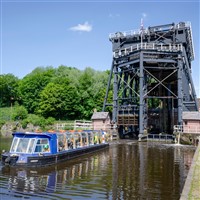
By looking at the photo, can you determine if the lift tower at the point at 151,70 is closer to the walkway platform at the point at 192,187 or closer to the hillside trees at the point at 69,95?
the hillside trees at the point at 69,95

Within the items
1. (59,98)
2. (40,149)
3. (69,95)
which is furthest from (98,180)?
(69,95)

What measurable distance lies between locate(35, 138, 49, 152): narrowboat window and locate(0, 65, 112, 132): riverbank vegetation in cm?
4319

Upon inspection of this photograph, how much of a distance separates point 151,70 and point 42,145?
1297 inches

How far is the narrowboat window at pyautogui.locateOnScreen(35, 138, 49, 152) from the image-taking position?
20894 millimetres

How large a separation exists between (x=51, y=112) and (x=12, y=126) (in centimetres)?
1112

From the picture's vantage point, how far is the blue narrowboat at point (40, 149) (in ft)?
64.0

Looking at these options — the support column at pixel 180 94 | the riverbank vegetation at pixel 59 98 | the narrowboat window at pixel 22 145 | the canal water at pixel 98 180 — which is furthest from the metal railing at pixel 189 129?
the riverbank vegetation at pixel 59 98

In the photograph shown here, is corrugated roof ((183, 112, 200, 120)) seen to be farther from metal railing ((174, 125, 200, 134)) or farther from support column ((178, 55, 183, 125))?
support column ((178, 55, 183, 125))

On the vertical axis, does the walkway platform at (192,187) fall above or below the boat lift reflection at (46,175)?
above

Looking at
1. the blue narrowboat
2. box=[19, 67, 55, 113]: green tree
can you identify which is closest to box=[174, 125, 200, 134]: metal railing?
the blue narrowboat

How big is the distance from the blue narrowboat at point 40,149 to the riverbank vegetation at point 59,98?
40.4 metres

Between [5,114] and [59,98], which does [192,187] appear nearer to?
[59,98]

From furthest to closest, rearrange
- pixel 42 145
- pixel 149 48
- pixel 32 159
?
pixel 149 48 → pixel 42 145 → pixel 32 159

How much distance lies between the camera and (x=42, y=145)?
21.3 meters
